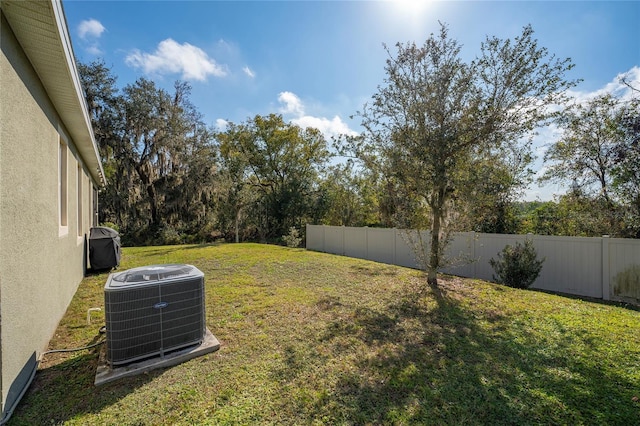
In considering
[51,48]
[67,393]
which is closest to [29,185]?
[51,48]

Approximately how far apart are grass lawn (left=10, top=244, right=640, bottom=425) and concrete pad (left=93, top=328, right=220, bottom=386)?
0.09 metres

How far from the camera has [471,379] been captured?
271cm

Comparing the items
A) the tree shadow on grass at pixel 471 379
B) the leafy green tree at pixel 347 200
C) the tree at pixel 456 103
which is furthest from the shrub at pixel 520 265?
the leafy green tree at pixel 347 200

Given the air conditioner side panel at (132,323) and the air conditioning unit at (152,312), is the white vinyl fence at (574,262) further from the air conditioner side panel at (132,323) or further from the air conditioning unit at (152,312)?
the air conditioner side panel at (132,323)

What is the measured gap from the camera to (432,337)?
3.66 metres

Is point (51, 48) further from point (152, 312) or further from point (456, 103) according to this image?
point (456, 103)

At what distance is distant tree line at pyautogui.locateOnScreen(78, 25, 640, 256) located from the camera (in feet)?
16.6

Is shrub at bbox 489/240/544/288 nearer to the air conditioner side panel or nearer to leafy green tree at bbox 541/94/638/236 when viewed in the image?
leafy green tree at bbox 541/94/638/236

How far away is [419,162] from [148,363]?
16.5ft

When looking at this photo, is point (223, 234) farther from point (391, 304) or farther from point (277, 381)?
point (277, 381)

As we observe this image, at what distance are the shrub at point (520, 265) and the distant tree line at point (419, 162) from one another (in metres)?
1.07

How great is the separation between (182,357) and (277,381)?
44.3 inches

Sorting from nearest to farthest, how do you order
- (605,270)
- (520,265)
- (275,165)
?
(605,270)
(520,265)
(275,165)

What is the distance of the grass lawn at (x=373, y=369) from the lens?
2.23 meters
